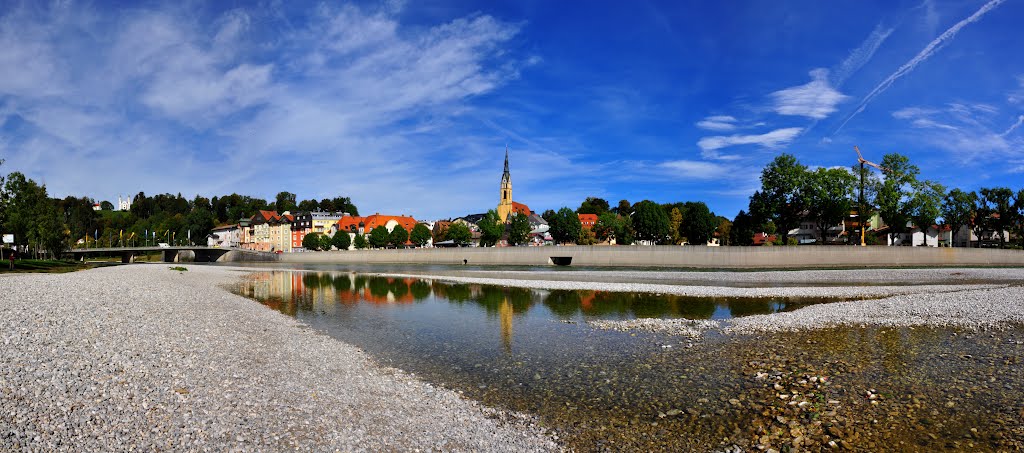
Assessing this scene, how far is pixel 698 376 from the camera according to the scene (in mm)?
12250

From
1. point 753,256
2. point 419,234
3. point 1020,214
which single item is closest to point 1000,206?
point 1020,214

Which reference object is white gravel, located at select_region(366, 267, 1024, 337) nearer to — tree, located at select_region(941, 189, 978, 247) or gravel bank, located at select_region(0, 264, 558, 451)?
gravel bank, located at select_region(0, 264, 558, 451)

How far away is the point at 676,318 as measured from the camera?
22.0m

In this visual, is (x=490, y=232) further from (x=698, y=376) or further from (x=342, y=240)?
(x=698, y=376)

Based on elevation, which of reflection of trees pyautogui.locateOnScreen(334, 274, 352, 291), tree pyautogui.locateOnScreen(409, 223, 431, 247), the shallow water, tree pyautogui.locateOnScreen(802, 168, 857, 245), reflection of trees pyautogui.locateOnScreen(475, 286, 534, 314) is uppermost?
tree pyautogui.locateOnScreen(802, 168, 857, 245)

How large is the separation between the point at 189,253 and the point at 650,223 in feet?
411

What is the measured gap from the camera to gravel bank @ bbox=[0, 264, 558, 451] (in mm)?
7418

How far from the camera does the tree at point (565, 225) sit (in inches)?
4545

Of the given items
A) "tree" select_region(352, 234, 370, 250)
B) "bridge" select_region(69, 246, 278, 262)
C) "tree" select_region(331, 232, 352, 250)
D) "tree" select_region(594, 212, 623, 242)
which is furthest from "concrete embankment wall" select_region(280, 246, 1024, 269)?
"bridge" select_region(69, 246, 278, 262)

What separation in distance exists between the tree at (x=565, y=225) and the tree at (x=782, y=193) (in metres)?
44.6

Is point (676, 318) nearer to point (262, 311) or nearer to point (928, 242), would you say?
point (262, 311)

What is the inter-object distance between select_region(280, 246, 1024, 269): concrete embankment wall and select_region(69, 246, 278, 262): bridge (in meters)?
64.4

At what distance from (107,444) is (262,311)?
1882 centimetres

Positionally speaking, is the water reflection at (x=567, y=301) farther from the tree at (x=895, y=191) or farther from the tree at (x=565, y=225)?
the tree at (x=565, y=225)
